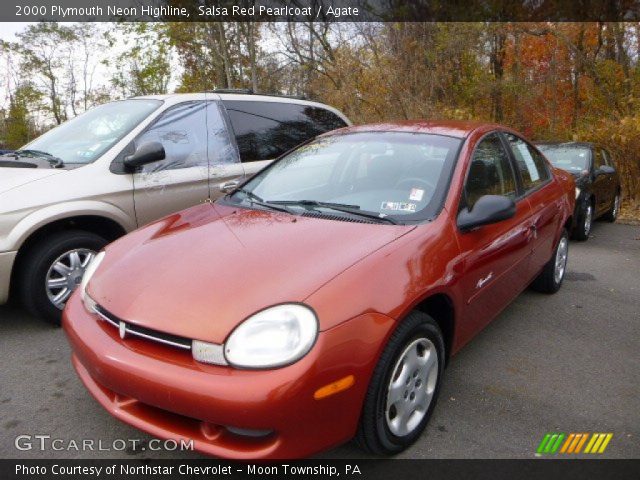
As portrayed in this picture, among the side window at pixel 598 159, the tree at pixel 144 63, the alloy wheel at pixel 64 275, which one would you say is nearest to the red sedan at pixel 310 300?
the alloy wheel at pixel 64 275

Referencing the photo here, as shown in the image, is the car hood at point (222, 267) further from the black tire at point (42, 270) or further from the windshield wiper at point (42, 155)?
the windshield wiper at point (42, 155)

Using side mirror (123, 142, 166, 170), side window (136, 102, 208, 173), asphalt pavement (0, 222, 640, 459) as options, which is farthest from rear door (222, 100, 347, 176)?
asphalt pavement (0, 222, 640, 459)

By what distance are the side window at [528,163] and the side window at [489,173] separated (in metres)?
0.23

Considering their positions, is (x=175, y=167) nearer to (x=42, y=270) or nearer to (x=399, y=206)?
(x=42, y=270)

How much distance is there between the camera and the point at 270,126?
16.5 ft

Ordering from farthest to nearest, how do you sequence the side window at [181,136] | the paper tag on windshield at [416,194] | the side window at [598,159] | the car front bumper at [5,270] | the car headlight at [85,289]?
the side window at [598,159], the side window at [181,136], the car front bumper at [5,270], the paper tag on windshield at [416,194], the car headlight at [85,289]

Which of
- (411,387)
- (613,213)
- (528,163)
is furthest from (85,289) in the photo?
(613,213)

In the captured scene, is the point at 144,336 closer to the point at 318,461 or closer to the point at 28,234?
the point at 318,461

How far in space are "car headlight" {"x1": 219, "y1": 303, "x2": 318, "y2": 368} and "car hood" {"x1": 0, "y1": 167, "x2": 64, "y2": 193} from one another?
2.46 m

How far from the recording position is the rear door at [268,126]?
15.6 ft

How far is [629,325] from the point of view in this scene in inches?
155

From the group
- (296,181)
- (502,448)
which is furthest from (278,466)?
(296,181)

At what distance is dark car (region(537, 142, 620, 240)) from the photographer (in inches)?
273

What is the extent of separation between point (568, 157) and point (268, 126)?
5.09 metres
